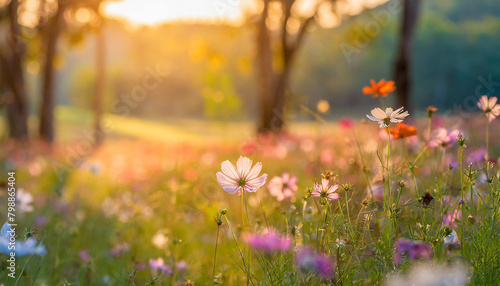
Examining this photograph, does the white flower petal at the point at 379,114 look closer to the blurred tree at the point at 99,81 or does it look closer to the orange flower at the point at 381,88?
the orange flower at the point at 381,88

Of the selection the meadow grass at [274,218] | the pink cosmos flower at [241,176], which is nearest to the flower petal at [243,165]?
the pink cosmos flower at [241,176]

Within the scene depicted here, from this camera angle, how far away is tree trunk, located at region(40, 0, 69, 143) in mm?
8773

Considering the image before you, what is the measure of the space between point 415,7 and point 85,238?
6707 millimetres

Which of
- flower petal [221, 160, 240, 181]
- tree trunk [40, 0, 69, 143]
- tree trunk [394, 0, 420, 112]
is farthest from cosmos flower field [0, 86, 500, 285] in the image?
tree trunk [40, 0, 69, 143]

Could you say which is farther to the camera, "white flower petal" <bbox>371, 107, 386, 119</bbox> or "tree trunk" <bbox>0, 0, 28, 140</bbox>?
"tree trunk" <bbox>0, 0, 28, 140</bbox>

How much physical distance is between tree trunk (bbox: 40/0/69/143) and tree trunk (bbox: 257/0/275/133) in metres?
4.13

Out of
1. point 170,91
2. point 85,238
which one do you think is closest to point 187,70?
point 170,91

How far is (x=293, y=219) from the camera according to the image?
1.59 metres

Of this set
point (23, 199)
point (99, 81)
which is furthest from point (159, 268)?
point (99, 81)

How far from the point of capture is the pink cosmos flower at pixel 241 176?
3.83 feet

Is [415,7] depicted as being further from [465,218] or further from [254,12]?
[465,218]

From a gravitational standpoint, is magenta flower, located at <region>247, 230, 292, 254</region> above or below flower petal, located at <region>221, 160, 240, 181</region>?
below

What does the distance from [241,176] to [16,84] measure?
9.88 meters

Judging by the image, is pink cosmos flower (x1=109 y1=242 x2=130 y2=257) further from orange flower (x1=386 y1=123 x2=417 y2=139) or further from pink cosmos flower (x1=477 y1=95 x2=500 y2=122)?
pink cosmos flower (x1=477 y1=95 x2=500 y2=122)
